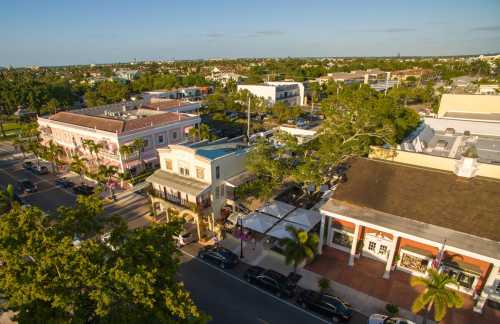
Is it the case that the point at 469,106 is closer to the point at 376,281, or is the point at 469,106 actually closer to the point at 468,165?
the point at 468,165

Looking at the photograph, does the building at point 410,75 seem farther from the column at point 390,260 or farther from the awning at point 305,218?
the column at point 390,260

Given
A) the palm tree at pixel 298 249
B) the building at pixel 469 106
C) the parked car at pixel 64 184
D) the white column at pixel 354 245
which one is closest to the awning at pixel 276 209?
the white column at pixel 354 245

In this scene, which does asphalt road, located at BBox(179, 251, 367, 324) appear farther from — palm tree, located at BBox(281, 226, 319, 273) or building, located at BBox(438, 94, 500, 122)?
building, located at BBox(438, 94, 500, 122)

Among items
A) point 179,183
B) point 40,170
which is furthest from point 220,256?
point 40,170

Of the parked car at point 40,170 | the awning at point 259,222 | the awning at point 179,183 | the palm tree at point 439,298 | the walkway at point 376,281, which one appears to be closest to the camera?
the palm tree at point 439,298

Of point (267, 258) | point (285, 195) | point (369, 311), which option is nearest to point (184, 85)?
point (285, 195)

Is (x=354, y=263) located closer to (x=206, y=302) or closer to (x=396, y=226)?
(x=396, y=226)
